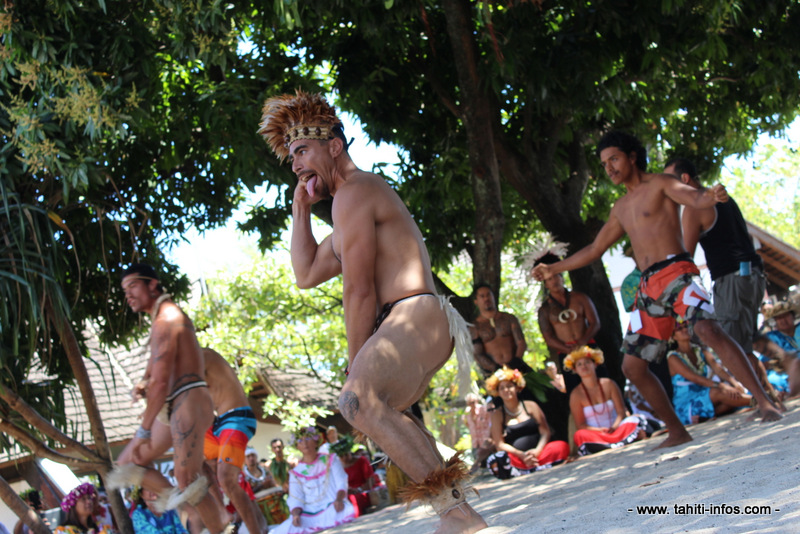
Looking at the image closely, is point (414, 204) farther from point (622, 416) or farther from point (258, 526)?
point (258, 526)

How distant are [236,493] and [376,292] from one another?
3.06 m

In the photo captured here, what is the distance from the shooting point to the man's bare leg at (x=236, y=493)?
5625 millimetres

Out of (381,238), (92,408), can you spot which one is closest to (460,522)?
(381,238)

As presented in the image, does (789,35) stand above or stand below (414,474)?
above

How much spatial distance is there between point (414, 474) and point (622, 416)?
201 inches

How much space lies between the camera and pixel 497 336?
26.5ft

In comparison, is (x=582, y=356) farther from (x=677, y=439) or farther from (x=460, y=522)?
(x=460, y=522)

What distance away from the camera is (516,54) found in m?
7.46

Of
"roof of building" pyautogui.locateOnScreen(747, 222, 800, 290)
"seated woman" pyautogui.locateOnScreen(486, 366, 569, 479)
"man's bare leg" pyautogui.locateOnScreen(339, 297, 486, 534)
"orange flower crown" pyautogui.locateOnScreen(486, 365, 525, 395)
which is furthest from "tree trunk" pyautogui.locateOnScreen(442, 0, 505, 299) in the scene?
"roof of building" pyautogui.locateOnScreen(747, 222, 800, 290)

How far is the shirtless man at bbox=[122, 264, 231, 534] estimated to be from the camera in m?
5.00

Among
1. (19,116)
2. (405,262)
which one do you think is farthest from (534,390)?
(19,116)

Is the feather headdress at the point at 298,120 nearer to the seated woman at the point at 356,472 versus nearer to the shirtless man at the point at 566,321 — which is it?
the shirtless man at the point at 566,321

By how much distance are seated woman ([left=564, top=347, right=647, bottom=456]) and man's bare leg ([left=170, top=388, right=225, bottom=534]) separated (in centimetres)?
373

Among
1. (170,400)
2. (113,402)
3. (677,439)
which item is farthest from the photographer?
(113,402)
